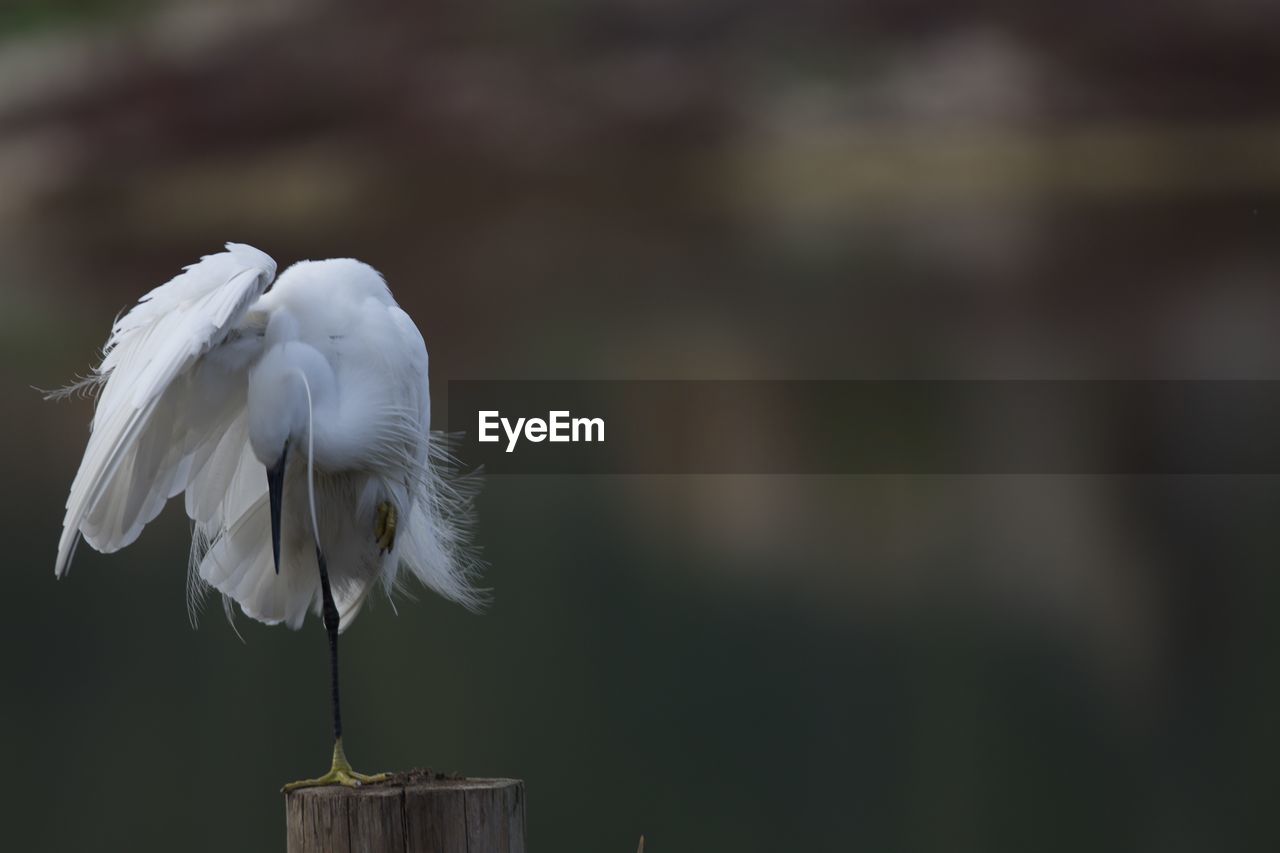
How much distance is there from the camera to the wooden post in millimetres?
→ 1077

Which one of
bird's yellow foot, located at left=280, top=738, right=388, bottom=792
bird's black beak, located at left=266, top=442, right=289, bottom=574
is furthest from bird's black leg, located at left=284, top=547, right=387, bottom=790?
bird's black beak, located at left=266, top=442, right=289, bottom=574

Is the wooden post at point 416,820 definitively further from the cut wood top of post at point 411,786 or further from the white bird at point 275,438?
the white bird at point 275,438

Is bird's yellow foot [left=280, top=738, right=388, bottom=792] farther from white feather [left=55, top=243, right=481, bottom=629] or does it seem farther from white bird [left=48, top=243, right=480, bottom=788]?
white feather [left=55, top=243, right=481, bottom=629]

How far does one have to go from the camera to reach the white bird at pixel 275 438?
1381 millimetres

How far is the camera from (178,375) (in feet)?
4.46

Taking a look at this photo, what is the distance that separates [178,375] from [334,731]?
405mm

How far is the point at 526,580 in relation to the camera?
3.43 meters

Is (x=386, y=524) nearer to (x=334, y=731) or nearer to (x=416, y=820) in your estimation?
(x=334, y=731)

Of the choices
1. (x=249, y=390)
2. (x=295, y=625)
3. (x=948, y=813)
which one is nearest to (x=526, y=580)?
(x=948, y=813)

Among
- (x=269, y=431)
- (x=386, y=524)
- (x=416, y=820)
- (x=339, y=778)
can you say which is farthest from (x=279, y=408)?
(x=416, y=820)

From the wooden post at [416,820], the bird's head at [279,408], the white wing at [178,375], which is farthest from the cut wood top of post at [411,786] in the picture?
the white wing at [178,375]

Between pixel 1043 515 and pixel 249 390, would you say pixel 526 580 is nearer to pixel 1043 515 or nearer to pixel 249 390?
pixel 1043 515

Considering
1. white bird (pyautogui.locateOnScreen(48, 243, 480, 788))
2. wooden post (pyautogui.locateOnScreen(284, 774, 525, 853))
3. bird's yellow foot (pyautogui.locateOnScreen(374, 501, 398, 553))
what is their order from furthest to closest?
bird's yellow foot (pyautogui.locateOnScreen(374, 501, 398, 553)), white bird (pyautogui.locateOnScreen(48, 243, 480, 788)), wooden post (pyautogui.locateOnScreen(284, 774, 525, 853))

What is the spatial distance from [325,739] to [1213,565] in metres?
2.28
